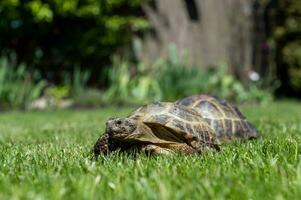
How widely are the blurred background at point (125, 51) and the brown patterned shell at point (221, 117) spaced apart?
7.18 metres

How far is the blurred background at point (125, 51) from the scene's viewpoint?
13281 mm

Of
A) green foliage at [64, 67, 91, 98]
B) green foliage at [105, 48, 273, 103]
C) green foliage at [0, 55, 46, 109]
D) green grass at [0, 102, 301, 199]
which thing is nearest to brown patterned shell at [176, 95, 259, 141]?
green grass at [0, 102, 301, 199]

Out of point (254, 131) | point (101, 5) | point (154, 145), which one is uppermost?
point (101, 5)

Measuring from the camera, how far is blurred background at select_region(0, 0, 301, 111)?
13281mm

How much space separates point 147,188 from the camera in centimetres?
275

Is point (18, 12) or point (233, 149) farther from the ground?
point (18, 12)

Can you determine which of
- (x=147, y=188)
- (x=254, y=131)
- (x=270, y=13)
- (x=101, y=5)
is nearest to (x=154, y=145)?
(x=147, y=188)

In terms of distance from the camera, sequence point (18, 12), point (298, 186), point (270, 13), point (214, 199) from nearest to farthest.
Answer: point (214, 199), point (298, 186), point (18, 12), point (270, 13)

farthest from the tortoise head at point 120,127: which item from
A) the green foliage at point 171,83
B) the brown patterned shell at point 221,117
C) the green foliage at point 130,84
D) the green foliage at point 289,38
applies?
the green foliage at point 289,38

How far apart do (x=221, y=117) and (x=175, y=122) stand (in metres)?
1.21

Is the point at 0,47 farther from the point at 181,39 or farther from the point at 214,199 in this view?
the point at 214,199

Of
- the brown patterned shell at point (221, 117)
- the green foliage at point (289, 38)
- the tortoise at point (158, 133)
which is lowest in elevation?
the green foliage at point (289, 38)

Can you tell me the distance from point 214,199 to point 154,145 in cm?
160

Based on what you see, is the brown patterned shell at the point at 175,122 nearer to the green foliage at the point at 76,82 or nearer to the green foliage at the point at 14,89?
the green foliage at the point at 14,89
